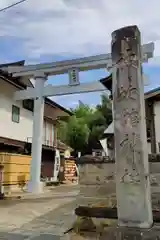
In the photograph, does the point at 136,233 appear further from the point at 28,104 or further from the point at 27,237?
the point at 28,104

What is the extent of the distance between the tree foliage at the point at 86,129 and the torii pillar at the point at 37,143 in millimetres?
21120

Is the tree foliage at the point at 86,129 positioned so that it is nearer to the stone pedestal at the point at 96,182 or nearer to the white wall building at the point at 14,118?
the white wall building at the point at 14,118

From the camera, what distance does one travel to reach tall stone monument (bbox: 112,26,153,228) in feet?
15.4

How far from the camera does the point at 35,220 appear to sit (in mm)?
7355

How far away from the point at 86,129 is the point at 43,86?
76.1 ft

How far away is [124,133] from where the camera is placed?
497 centimetres

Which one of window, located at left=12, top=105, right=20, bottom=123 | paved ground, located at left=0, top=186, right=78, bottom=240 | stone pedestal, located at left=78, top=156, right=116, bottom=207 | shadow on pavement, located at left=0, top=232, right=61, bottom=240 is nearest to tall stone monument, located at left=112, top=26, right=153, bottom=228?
stone pedestal, located at left=78, top=156, right=116, bottom=207

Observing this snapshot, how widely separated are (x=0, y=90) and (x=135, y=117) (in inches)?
481

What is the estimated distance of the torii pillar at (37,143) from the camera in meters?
14.0

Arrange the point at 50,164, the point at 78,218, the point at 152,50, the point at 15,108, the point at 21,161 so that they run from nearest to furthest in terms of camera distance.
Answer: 1. the point at 78,218
2. the point at 152,50
3. the point at 21,161
4. the point at 15,108
5. the point at 50,164

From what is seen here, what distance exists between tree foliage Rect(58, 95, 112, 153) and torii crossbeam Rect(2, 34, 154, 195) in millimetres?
21025

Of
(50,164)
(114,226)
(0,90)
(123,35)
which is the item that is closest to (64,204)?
(114,226)

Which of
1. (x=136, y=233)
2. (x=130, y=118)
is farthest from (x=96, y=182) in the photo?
(x=130, y=118)

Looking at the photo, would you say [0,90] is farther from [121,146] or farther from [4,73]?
[121,146]
